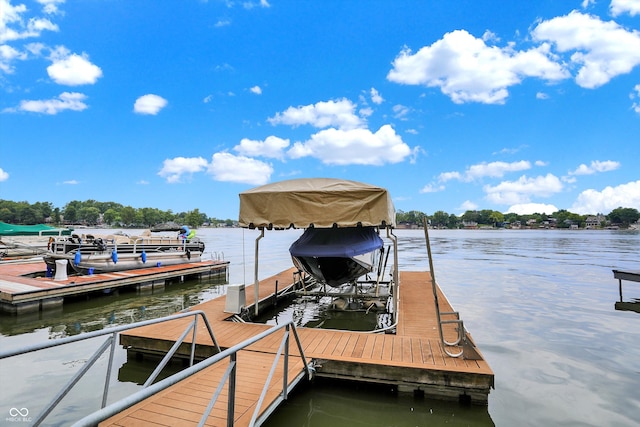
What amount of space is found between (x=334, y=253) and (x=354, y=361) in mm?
2793

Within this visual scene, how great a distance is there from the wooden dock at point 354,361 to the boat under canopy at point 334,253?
1.65m

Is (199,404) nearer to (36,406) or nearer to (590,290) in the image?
(36,406)

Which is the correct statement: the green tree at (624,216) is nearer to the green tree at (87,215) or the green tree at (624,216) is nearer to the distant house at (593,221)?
the distant house at (593,221)

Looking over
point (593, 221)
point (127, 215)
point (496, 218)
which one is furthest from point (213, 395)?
point (593, 221)

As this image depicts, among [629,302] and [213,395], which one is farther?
[629,302]

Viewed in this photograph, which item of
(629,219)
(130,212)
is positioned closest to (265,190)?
(130,212)

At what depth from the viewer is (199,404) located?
12.0 feet

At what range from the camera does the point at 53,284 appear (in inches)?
416

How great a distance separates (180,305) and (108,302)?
2.43m

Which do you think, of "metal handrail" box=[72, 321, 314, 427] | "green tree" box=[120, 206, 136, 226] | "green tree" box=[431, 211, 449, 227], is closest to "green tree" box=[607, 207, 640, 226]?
"green tree" box=[431, 211, 449, 227]

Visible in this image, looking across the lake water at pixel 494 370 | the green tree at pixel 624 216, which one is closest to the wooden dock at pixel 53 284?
the lake water at pixel 494 370

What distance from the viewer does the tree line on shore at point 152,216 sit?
314 ft

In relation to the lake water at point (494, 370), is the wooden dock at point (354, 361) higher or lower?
higher

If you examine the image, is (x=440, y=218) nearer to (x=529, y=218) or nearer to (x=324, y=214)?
(x=529, y=218)
